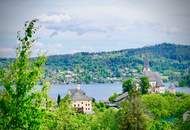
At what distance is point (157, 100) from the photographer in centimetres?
3712

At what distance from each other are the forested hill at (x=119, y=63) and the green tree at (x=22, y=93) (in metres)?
112

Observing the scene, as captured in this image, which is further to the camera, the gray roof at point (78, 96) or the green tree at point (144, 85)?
the green tree at point (144, 85)

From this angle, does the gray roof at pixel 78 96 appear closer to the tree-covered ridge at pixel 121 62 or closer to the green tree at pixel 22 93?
the green tree at pixel 22 93

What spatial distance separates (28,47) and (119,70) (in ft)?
422

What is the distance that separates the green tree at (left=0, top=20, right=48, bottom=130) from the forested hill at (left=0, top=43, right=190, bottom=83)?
369ft

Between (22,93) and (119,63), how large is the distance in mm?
135957

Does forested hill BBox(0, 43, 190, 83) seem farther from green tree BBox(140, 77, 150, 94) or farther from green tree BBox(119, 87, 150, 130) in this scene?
green tree BBox(119, 87, 150, 130)

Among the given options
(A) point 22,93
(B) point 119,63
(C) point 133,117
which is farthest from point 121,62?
(A) point 22,93

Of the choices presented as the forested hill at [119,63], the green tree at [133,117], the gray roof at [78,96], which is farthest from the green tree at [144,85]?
the forested hill at [119,63]

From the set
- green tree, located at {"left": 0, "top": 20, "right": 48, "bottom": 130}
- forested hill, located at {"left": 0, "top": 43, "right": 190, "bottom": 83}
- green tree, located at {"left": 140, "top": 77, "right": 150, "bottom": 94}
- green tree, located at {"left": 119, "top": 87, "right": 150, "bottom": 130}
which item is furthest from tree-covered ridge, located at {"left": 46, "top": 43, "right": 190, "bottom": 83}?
green tree, located at {"left": 0, "top": 20, "right": 48, "bottom": 130}

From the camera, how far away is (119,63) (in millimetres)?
141625

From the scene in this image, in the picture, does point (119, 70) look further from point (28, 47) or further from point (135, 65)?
point (28, 47)

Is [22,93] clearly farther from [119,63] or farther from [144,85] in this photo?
[119,63]

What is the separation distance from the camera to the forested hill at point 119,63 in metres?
126
